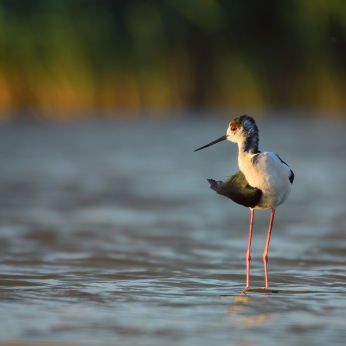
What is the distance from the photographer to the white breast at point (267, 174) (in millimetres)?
3707

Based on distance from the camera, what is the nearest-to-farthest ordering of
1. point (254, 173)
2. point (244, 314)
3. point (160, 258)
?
1. point (254, 173)
2. point (244, 314)
3. point (160, 258)

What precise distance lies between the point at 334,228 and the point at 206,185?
438cm

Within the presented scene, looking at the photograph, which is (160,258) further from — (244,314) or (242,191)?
(242,191)

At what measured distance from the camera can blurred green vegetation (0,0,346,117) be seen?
2467 cm

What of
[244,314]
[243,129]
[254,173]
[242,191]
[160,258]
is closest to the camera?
[243,129]

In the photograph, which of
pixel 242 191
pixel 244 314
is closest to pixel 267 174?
pixel 242 191

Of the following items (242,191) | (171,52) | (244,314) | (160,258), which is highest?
(171,52)

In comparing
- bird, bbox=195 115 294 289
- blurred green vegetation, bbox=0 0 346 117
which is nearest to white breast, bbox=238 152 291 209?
bird, bbox=195 115 294 289

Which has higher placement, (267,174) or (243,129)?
(243,129)

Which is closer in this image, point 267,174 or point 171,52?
point 267,174

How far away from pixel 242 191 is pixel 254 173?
16 centimetres

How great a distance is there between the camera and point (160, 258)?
6426 mm

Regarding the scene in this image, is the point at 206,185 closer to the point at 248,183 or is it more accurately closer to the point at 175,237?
the point at 175,237

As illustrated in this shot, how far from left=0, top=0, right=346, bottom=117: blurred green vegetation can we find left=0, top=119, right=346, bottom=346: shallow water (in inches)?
387
